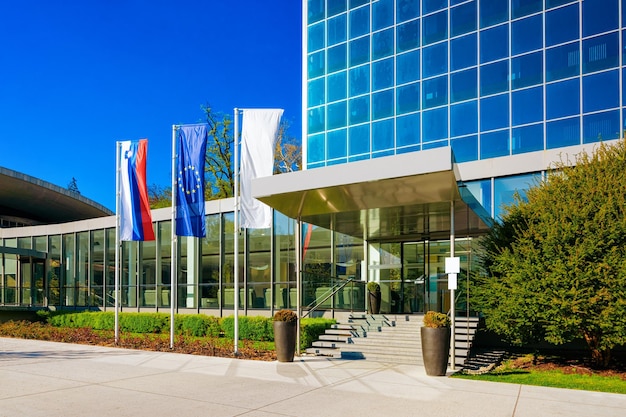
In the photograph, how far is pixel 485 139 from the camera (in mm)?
29375

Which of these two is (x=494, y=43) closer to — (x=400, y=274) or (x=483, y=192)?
(x=483, y=192)

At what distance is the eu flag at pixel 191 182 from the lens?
17.3 m

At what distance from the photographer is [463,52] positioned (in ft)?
101

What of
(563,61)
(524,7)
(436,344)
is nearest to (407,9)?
(524,7)

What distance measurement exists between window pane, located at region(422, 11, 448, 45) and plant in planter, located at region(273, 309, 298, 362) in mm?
22592

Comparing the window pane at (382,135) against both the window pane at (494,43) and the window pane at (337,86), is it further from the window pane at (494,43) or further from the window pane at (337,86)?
the window pane at (494,43)

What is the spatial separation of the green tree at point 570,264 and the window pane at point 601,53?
620 inches

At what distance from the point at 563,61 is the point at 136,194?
2081 cm

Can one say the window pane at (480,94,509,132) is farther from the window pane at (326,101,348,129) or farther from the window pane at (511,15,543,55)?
the window pane at (326,101,348,129)

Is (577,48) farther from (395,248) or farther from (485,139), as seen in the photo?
(395,248)

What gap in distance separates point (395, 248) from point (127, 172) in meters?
9.37

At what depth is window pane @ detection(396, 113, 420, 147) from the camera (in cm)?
3162

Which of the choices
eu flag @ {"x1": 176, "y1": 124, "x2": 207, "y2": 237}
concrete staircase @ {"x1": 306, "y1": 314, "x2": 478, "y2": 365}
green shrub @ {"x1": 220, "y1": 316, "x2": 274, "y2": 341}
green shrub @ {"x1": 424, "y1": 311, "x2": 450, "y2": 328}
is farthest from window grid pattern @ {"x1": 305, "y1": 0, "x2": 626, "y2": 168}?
green shrub @ {"x1": 424, "y1": 311, "x2": 450, "y2": 328}

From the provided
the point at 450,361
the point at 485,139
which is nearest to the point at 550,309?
the point at 450,361
